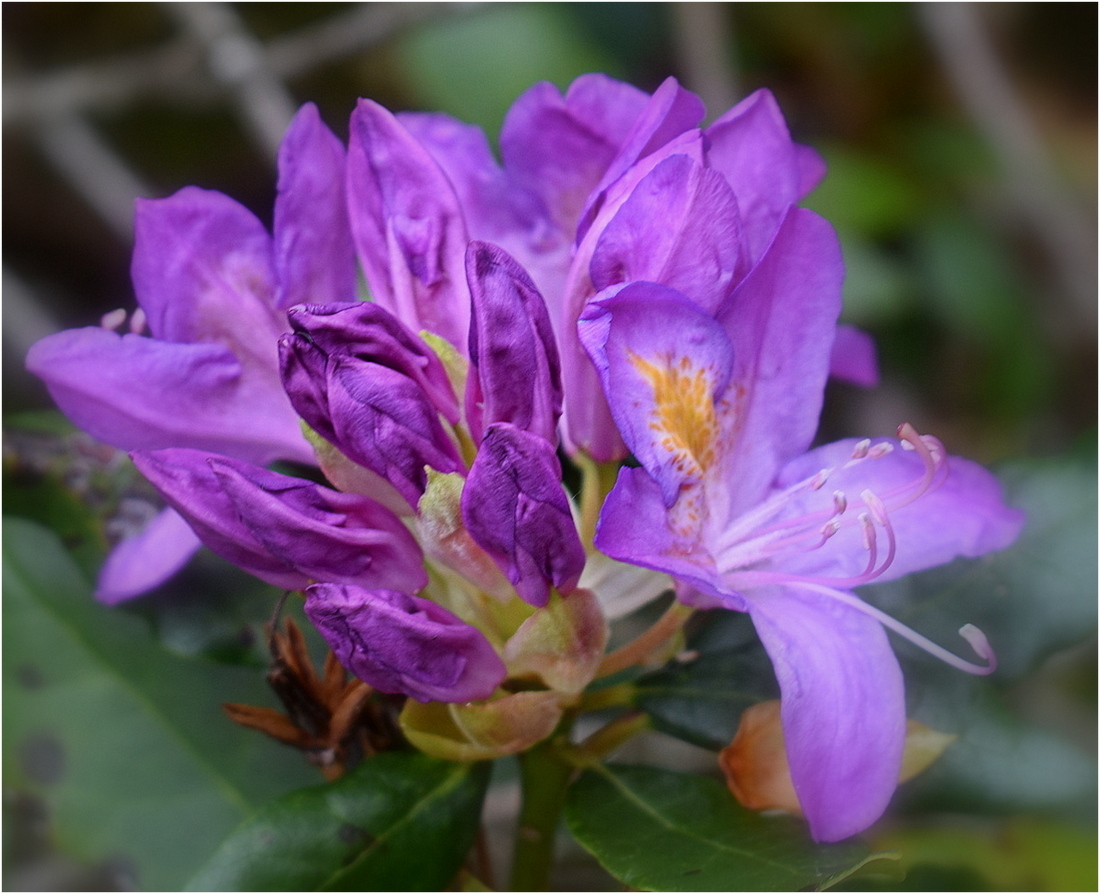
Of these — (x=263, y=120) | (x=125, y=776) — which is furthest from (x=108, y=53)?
(x=125, y=776)

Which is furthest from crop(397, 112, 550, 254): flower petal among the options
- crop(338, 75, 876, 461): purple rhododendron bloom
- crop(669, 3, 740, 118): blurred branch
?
crop(669, 3, 740, 118): blurred branch

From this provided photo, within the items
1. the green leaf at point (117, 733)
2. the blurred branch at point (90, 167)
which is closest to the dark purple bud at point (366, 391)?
the green leaf at point (117, 733)

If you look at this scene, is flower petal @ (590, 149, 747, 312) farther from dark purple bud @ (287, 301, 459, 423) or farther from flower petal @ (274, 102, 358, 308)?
flower petal @ (274, 102, 358, 308)

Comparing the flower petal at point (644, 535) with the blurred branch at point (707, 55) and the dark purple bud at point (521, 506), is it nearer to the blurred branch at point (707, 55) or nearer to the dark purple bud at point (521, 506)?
the dark purple bud at point (521, 506)

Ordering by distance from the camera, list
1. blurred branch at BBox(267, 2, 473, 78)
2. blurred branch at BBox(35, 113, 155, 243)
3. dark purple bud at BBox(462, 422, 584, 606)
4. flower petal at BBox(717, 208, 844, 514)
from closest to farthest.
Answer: dark purple bud at BBox(462, 422, 584, 606) < flower petal at BBox(717, 208, 844, 514) < blurred branch at BBox(267, 2, 473, 78) < blurred branch at BBox(35, 113, 155, 243)

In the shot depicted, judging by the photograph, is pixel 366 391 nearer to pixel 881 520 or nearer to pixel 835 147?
pixel 881 520

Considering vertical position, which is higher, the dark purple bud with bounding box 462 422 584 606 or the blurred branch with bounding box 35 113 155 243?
the blurred branch with bounding box 35 113 155 243
